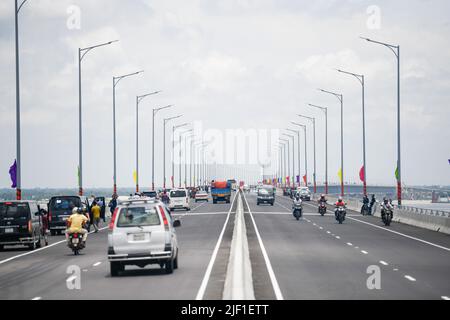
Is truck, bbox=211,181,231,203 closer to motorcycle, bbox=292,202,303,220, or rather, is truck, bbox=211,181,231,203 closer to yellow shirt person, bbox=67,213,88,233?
motorcycle, bbox=292,202,303,220

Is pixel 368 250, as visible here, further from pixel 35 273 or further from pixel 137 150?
pixel 137 150

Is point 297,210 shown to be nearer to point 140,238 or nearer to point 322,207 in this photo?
point 322,207

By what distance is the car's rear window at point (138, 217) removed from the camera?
26.1 metres

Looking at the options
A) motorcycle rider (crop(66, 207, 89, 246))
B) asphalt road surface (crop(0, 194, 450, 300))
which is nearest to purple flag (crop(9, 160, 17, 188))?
asphalt road surface (crop(0, 194, 450, 300))

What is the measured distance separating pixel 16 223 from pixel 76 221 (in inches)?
215

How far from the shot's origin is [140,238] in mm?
25938

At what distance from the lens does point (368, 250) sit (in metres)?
36.8

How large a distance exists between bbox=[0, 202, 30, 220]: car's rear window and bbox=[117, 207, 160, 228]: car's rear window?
541 inches

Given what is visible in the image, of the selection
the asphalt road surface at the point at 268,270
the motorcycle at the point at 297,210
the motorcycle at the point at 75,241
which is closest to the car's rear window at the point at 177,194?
the motorcycle at the point at 297,210

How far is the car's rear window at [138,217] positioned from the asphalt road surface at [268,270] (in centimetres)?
128

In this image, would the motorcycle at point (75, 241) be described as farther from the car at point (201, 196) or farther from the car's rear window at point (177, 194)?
the car at point (201, 196)

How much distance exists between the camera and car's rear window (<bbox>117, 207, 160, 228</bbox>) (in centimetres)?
2612

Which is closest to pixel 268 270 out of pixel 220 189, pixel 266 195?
pixel 266 195

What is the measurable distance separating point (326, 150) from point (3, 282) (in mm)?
105430
